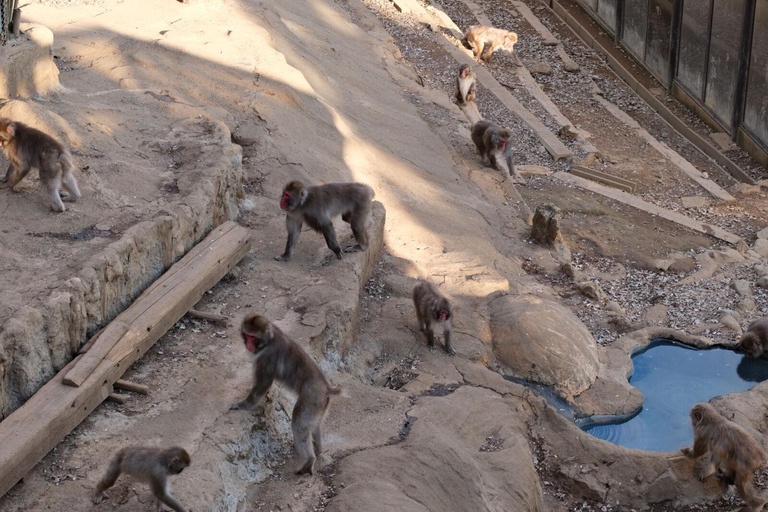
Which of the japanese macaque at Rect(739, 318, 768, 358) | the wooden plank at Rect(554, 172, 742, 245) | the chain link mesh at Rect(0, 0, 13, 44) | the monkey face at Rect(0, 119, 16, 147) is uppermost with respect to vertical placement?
the chain link mesh at Rect(0, 0, 13, 44)

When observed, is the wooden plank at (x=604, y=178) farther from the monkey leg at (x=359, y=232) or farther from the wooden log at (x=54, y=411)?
the wooden log at (x=54, y=411)

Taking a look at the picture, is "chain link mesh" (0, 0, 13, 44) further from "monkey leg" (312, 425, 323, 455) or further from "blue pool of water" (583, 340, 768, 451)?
"blue pool of water" (583, 340, 768, 451)

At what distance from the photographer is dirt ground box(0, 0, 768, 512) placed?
6926 millimetres

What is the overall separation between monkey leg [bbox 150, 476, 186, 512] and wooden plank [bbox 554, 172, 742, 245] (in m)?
12.6

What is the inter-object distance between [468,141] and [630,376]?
23.9ft

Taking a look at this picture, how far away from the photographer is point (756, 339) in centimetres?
1103

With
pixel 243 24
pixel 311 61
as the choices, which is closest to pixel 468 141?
pixel 311 61

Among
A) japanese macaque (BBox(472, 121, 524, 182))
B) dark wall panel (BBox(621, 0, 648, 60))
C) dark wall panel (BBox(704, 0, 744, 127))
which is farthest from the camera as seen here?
dark wall panel (BBox(621, 0, 648, 60))

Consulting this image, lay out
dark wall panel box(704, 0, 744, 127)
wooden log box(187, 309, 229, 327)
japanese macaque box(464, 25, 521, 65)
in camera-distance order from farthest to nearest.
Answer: japanese macaque box(464, 25, 521, 65) → dark wall panel box(704, 0, 744, 127) → wooden log box(187, 309, 229, 327)

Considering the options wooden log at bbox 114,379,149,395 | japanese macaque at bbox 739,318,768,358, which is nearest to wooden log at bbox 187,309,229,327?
wooden log at bbox 114,379,149,395

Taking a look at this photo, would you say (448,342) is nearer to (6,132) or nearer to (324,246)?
(324,246)

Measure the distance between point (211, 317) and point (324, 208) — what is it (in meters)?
2.02

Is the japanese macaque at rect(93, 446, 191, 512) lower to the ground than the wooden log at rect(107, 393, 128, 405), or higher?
higher

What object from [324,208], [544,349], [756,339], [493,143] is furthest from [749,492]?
[493,143]
